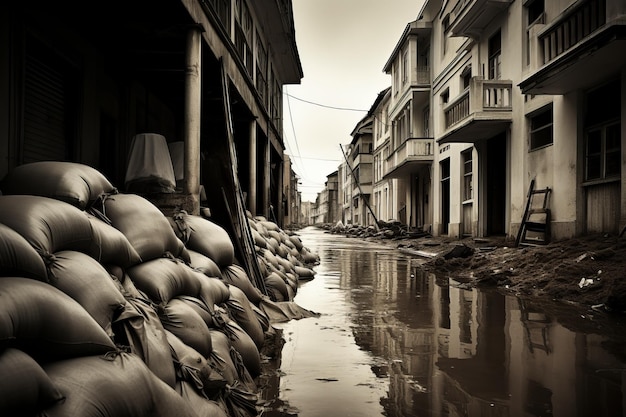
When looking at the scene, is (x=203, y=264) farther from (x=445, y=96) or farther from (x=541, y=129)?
(x=445, y=96)

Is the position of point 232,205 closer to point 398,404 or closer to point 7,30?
point 7,30

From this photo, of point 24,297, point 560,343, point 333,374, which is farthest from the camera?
point 560,343

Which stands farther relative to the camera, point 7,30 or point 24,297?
point 7,30

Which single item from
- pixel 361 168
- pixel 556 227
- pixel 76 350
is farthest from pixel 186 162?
pixel 361 168

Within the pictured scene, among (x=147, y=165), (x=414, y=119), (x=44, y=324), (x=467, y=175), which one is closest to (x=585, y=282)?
(x=44, y=324)

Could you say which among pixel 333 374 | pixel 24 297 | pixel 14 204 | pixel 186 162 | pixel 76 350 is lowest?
pixel 333 374

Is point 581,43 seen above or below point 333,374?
above

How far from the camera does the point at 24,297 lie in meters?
1.19

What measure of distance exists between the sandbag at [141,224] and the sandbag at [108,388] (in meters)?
1.00

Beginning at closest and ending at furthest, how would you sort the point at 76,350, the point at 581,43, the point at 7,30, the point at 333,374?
the point at 76,350, the point at 333,374, the point at 7,30, the point at 581,43

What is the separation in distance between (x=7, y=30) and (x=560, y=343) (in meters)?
5.55

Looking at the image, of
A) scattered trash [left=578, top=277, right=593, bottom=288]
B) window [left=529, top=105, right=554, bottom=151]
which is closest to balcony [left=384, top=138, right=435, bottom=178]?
window [left=529, top=105, right=554, bottom=151]

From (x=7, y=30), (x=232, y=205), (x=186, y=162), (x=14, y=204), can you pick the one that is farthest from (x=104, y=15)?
(x=14, y=204)

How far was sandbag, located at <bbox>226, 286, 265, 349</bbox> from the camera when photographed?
293 centimetres
